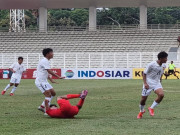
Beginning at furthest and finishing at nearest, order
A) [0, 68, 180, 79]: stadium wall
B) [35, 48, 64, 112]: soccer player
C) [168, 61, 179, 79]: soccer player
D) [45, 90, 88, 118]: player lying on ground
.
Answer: [0, 68, 180, 79]: stadium wall → [168, 61, 179, 79]: soccer player → [35, 48, 64, 112]: soccer player → [45, 90, 88, 118]: player lying on ground

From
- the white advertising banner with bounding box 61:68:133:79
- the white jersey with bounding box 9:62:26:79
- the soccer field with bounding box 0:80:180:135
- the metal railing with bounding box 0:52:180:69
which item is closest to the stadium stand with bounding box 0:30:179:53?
the metal railing with bounding box 0:52:180:69

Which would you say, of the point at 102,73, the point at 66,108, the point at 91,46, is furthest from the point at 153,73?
the point at 91,46

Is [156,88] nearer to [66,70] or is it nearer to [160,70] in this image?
[160,70]

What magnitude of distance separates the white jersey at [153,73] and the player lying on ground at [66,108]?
74.7 inches

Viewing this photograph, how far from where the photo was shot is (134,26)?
57.8 meters

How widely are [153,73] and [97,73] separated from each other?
34056mm

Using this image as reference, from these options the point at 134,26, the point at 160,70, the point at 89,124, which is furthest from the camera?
the point at 134,26

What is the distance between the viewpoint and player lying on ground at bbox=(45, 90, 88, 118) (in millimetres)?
13201

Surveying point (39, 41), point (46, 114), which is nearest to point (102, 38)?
point (39, 41)

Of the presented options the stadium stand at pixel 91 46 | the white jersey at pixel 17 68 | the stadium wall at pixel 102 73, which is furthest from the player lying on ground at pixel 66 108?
the stadium stand at pixel 91 46

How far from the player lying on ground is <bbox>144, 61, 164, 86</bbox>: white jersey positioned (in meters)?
1.90

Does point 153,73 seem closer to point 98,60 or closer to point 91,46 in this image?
point 98,60

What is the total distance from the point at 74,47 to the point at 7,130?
4369 centimetres

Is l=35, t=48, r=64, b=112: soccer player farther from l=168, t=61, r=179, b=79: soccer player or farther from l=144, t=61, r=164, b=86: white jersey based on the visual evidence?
l=168, t=61, r=179, b=79: soccer player
